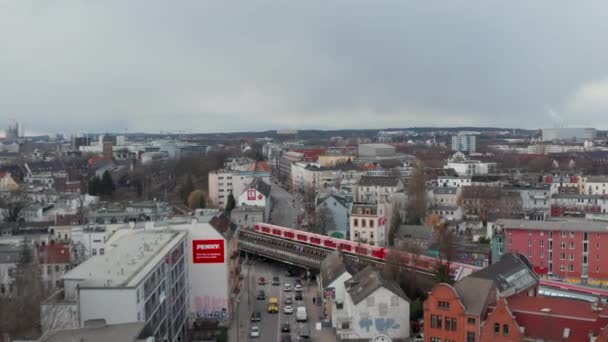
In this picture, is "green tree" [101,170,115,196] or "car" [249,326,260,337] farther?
"green tree" [101,170,115,196]

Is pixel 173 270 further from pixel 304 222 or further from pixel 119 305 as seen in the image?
pixel 304 222

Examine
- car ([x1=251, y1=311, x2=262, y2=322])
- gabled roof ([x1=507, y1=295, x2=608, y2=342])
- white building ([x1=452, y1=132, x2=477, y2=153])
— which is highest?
white building ([x1=452, y1=132, x2=477, y2=153])

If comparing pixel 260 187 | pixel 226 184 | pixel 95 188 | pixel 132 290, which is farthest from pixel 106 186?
pixel 132 290

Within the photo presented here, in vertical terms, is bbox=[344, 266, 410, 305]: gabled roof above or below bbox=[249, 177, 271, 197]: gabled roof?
below

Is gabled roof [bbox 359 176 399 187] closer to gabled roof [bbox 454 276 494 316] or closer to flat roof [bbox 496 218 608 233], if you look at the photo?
flat roof [bbox 496 218 608 233]

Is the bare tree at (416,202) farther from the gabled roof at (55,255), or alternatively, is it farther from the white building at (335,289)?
the gabled roof at (55,255)

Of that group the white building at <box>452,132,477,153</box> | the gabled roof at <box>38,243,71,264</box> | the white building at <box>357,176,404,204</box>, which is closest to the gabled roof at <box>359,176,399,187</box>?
the white building at <box>357,176,404,204</box>
